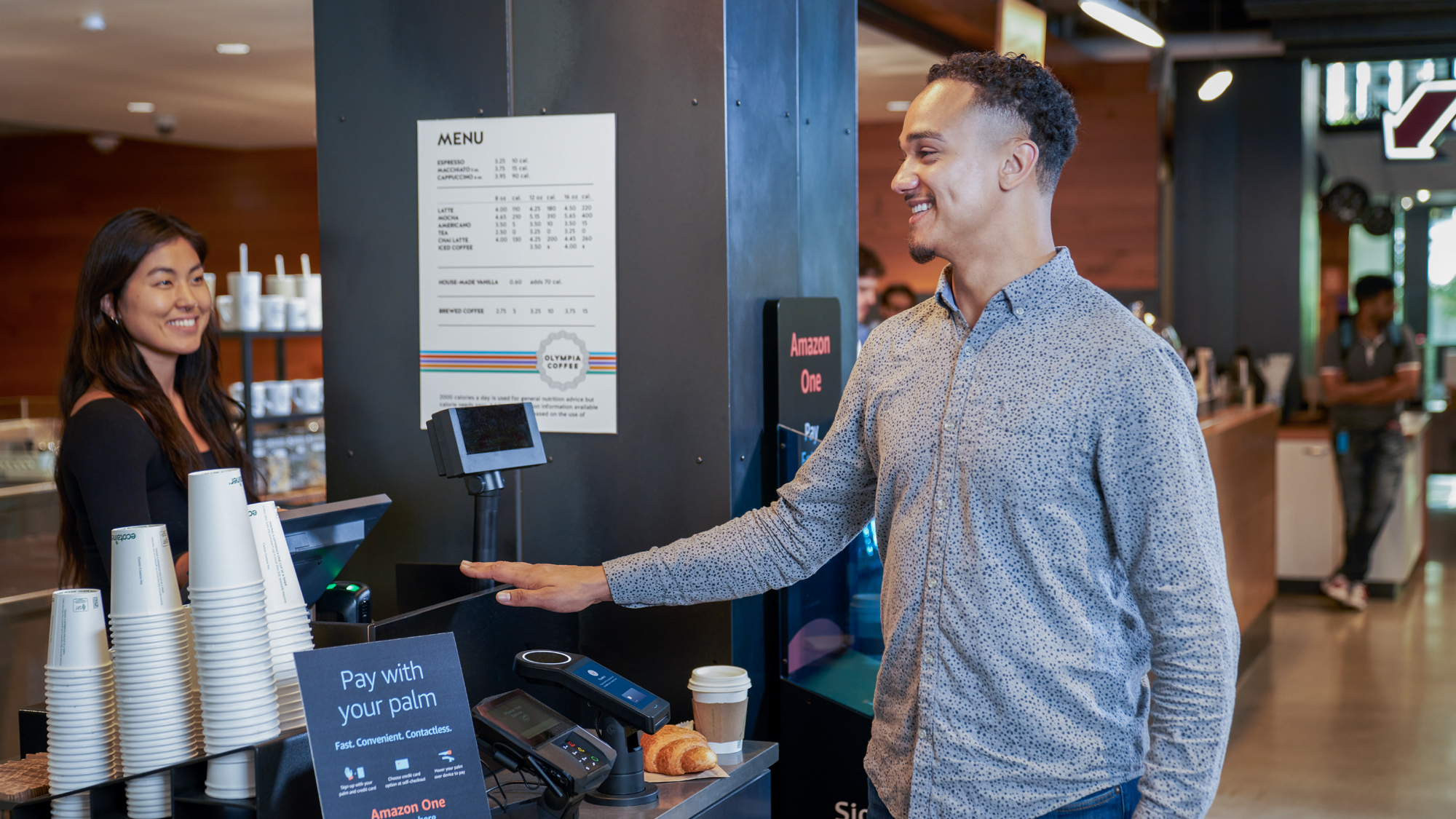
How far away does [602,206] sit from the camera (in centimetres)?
241

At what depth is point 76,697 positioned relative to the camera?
1.47 meters

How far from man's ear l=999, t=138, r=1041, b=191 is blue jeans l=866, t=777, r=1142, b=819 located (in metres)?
0.75

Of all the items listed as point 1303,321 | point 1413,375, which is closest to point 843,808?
point 1413,375

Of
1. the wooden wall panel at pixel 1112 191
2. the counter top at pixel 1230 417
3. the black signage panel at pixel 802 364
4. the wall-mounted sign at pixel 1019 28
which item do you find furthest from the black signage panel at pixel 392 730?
the wooden wall panel at pixel 1112 191

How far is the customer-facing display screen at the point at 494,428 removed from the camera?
1975 millimetres

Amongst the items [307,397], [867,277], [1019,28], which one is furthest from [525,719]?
[307,397]

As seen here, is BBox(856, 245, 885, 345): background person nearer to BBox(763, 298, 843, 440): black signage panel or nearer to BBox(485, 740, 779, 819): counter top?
BBox(763, 298, 843, 440): black signage panel

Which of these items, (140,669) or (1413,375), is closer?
(140,669)

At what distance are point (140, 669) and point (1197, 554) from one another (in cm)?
122

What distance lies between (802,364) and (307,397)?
4.54 m

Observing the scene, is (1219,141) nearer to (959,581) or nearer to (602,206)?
(602,206)

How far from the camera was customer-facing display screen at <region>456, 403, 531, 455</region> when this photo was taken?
1975 mm

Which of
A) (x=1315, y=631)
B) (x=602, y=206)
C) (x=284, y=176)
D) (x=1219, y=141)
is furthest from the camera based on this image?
(x=284, y=176)

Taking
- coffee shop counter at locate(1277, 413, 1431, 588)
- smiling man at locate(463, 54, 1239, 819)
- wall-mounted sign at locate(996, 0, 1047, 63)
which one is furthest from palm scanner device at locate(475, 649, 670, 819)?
coffee shop counter at locate(1277, 413, 1431, 588)
